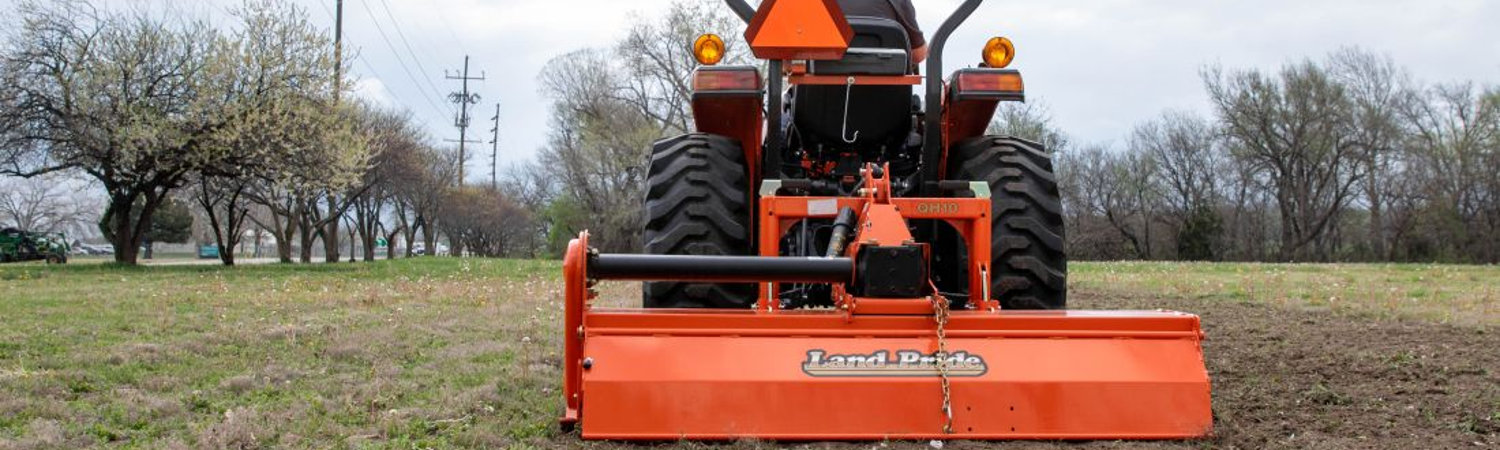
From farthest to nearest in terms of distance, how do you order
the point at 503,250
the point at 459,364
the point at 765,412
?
the point at 503,250, the point at 459,364, the point at 765,412

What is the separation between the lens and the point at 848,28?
4.79m

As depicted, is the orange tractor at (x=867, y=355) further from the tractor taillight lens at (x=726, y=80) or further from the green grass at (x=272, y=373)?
the tractor taillight lens at (x=726, y=80)

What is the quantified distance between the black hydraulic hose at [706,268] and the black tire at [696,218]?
0.99 meters

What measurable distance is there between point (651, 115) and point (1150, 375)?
41.4 metres

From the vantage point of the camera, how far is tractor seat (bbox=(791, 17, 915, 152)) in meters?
5.30

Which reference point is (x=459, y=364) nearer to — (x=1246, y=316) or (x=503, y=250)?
(x=1246, y=316)

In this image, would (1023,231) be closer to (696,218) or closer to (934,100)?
(934,100)

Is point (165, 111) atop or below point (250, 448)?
atop

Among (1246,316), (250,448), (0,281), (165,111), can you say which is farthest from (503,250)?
(250,448)

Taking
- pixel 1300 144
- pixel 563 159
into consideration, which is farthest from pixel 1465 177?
pixel 563 159

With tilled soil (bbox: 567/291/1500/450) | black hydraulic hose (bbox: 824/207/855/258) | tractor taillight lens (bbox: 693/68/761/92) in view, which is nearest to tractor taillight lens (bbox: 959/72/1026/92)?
tractor taillight lens (bbox: 693/68/761/92)

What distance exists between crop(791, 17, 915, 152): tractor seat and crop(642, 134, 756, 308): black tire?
52cm

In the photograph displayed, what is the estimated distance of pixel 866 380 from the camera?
385 centimetres

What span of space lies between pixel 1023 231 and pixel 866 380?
56.7 inches
